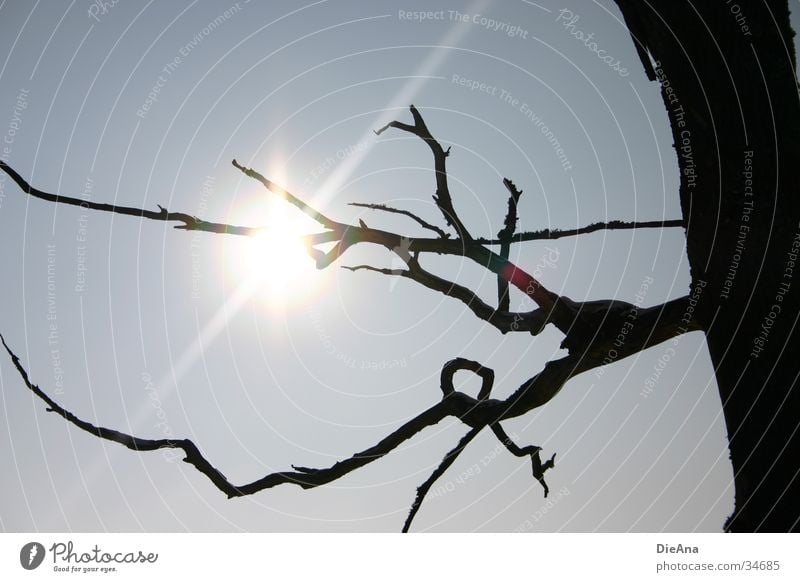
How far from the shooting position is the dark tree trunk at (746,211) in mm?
2582

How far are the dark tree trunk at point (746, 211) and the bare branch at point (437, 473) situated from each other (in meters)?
1.35

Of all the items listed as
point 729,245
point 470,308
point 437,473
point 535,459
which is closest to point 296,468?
point 437,473

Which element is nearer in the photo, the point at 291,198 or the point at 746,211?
the point at 746,211

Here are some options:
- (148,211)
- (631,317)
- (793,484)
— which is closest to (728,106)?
(631,317)

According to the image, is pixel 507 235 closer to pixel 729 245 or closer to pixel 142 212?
pixel 729 245

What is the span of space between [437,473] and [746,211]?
2087 mm

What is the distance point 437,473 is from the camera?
3555mm

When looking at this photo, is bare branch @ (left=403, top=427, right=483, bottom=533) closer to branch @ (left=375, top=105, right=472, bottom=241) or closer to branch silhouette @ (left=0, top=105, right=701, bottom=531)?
branch silhouette @ (left=0, top=105, right=701, bottom=531)

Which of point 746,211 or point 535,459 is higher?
point 746,211

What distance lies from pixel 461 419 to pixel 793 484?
1588mm

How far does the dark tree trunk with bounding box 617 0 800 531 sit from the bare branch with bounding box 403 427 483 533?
1348 millimetres

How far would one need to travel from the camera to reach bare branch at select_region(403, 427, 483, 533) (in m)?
3.53

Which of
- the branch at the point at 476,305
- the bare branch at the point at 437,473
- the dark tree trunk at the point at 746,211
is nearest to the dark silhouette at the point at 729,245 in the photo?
the dark tree trunk at the point at 746,211

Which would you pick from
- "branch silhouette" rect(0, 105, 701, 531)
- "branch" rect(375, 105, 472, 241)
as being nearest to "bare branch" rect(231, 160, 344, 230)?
"branch silhouette" rect(0, 105, 701, 531)
